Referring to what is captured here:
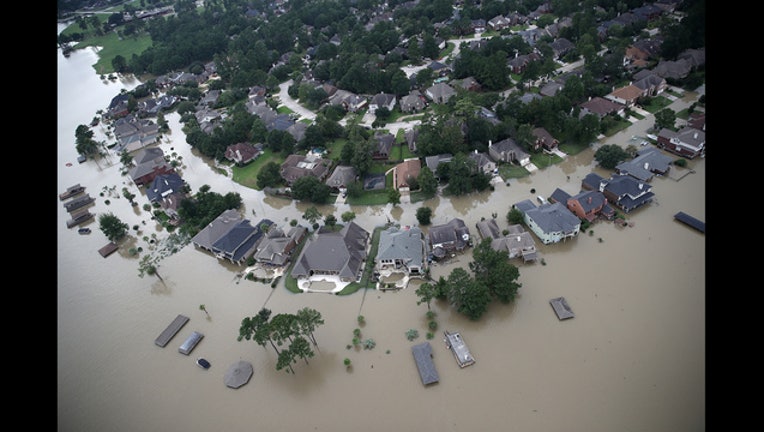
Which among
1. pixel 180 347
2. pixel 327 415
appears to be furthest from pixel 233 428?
pixel 180 347

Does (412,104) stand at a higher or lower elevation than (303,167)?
higher

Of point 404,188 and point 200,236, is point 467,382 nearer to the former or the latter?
point 404,188

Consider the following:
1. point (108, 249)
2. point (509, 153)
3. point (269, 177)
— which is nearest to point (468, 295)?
point (509, 153)

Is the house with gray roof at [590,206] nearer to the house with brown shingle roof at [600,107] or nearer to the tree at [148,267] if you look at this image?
the house with brown shingle roof at [600,107]

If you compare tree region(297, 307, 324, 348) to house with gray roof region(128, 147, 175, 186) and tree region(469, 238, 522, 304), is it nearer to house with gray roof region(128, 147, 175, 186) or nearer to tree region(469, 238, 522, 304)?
tree region(469, 238, 522, 304)

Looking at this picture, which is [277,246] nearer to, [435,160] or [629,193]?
[435,160]

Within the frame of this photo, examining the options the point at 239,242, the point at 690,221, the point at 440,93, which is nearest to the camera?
the point at 690,221

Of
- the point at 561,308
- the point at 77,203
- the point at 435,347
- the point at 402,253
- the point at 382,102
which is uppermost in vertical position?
the point at 382,102

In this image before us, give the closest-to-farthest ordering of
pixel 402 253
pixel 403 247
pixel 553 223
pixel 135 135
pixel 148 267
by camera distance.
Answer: pixel 402 253
pixel 553 223
pixel 403 247
pixel 148 267
pixel 135 135

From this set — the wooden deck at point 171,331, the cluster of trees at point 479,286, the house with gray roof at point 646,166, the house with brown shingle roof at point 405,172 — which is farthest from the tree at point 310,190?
the house with gray roof at point 646,166
